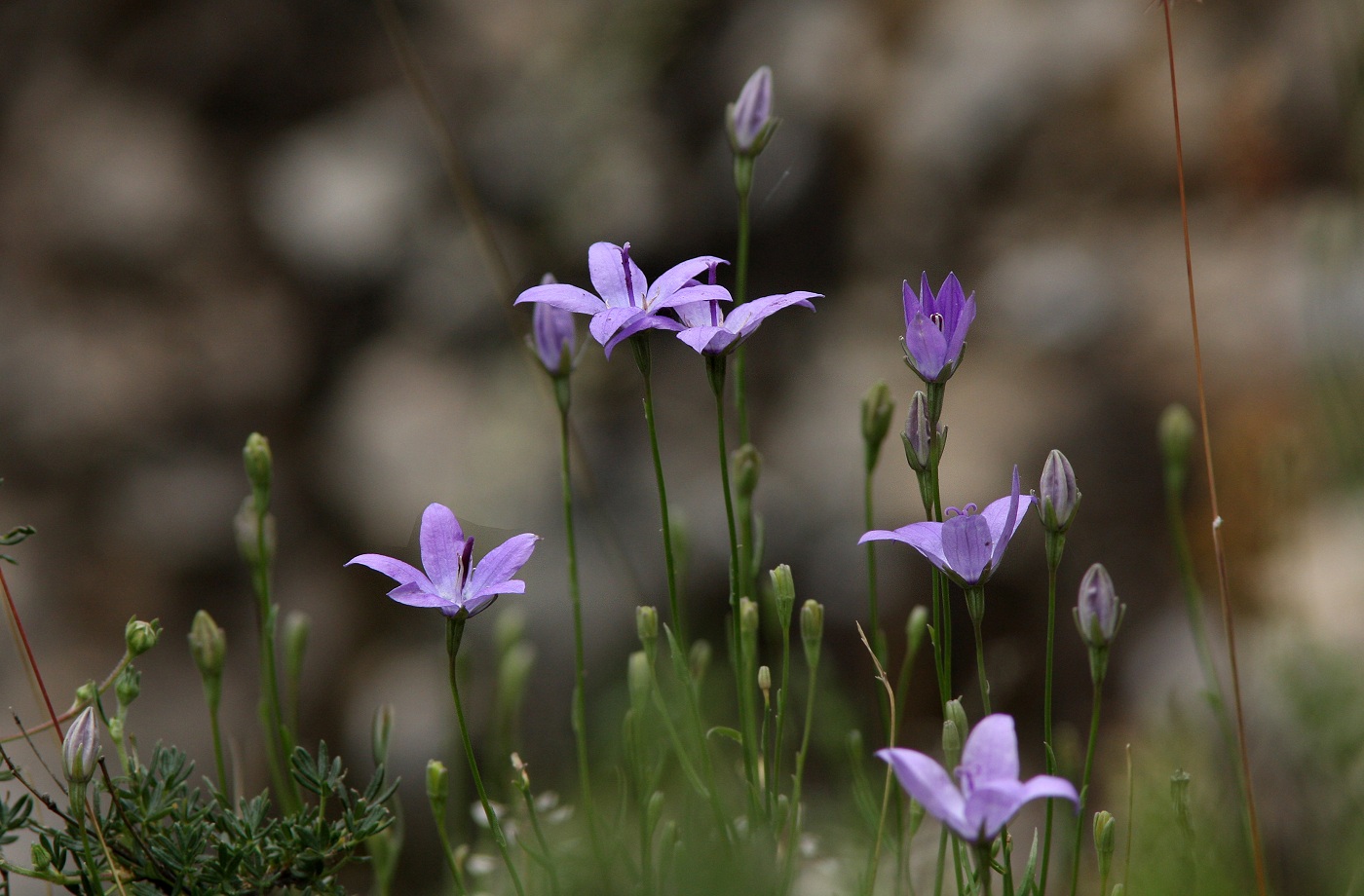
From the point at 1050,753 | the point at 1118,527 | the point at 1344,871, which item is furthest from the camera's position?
the point at 1118,527

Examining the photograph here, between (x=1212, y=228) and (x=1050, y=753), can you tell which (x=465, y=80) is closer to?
(x=1212, y=228)

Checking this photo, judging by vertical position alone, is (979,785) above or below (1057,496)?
below

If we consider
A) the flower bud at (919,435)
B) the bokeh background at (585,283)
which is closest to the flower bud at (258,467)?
the flower bud at (919,435)

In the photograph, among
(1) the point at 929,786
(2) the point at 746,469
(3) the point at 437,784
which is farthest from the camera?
(2) the point at 746,469

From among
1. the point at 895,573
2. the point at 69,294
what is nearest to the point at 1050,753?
the point at 895,573

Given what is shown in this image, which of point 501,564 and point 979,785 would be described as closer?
point 979,785

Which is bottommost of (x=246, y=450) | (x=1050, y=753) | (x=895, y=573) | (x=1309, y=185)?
(x=895, y=573)

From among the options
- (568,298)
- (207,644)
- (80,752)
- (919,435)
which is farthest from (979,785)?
(207,644)

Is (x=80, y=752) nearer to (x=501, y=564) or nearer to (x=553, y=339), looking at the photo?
(x=501, y=564)
